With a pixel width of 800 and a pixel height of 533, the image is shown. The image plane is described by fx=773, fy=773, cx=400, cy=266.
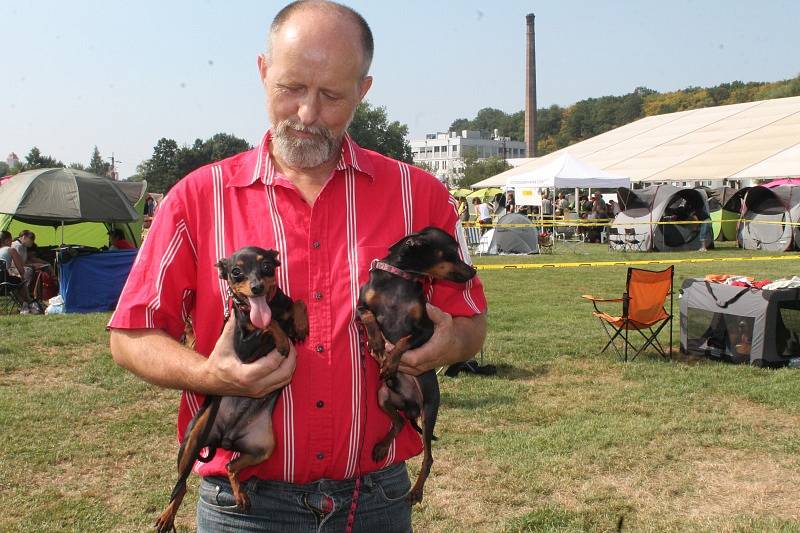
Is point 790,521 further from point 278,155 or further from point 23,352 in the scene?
point 23,352

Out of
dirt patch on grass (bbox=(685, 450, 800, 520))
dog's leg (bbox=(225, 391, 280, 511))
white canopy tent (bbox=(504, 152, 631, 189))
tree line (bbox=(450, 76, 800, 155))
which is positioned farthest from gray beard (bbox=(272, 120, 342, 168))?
tree line (bbox=(450, 76, 800, 155))

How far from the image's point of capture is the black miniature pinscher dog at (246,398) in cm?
213

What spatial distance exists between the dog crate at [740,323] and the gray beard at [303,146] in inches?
349

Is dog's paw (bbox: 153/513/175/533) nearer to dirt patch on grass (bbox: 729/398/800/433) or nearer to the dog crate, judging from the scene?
dirt patch on grass (bbox: 729/398/800/433)

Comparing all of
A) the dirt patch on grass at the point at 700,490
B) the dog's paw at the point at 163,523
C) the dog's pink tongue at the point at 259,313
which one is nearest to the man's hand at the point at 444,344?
the dog's pink tongue at the point at 259,313

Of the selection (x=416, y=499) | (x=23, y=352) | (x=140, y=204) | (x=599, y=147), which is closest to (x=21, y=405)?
(x=23, y=352)

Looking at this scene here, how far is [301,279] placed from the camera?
2.34 metres

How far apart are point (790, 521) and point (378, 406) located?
15.3 feet

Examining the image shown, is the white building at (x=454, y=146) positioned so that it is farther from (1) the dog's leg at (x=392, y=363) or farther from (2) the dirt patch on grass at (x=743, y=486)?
(1) the dog's leg at (x=392, y=363)

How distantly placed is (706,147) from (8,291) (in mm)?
42977

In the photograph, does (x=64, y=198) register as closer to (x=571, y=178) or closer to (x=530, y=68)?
(x=571, y=178)

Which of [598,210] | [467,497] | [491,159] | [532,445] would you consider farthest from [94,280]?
[491,159]

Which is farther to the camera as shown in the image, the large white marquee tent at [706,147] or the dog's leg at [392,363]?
the large white marquee tent at [706,147]

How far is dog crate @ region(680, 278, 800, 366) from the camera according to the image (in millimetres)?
9875
